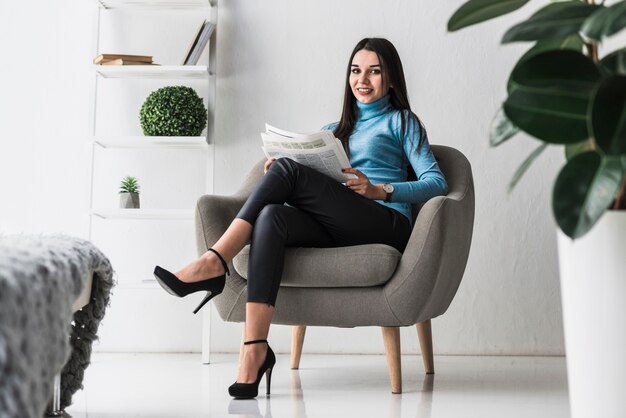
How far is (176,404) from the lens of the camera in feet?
7.08

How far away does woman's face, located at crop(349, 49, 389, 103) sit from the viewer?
2.79 meters

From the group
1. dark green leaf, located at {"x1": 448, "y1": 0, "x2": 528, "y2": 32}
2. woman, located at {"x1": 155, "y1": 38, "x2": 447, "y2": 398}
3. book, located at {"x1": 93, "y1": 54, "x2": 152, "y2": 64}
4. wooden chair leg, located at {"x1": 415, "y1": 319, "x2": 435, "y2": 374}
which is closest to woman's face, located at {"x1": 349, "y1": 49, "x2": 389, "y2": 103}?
woman, located at {"x1": 155, "y1": 38, "x2": 447, "y2": 398}

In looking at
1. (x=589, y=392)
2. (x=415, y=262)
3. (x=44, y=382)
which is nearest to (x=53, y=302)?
(x=44, y=382)

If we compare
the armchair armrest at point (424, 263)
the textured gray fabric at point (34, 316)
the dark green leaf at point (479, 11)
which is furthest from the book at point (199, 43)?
the dark green leaf at point (479, 11)

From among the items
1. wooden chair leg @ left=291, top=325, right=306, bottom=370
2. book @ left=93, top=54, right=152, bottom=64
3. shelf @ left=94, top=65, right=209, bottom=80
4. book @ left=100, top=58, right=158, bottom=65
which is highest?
book @ left=93, top=54, right=152, bottom=64

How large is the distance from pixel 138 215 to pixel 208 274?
999mm

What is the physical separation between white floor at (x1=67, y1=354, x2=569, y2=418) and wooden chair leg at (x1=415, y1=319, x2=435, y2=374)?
0.04 metres

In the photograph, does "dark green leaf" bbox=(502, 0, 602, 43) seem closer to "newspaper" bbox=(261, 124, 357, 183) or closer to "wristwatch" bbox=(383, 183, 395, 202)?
"newspaper" bbox=(261, 124, 357, 183)

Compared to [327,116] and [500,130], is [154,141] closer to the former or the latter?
[327,116]

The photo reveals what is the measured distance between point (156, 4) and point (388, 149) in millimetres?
1246

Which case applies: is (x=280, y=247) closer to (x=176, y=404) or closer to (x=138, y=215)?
(x=176, y=404)

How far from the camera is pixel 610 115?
3.36 ft

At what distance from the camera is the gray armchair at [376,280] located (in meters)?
2.29

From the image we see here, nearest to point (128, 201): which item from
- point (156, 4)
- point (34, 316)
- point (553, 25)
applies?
point (156, 4)
